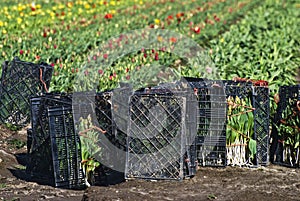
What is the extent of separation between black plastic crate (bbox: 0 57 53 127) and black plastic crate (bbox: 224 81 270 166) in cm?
230

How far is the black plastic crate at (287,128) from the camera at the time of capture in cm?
666

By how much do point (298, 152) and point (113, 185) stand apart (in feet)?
6.20

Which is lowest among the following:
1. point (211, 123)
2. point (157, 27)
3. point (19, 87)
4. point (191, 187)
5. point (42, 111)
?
point (191, 187)

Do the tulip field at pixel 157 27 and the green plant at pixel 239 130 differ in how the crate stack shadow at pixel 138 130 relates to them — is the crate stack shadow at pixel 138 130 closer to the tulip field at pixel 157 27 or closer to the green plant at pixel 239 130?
the green plant at pixel 239 130

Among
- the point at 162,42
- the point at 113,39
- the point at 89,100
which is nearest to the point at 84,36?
the point at 113,39

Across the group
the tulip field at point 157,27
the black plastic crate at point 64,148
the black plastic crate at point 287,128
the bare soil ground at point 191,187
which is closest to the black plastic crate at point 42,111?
the black plastic crate at point 64,148

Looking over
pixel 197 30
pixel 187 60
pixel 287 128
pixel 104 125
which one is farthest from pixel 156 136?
pixel 197 30

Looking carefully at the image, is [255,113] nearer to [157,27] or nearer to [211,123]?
[211,123]

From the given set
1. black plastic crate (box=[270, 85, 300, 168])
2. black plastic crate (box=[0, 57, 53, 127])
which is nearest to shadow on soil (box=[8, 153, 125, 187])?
black plastic crate (box=[270, 85, 300, 168])

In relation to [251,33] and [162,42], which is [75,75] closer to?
[162,42]

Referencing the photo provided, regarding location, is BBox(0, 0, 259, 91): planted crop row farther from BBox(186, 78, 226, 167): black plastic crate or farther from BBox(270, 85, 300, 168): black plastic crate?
BBox(270, 85, 300, 168): black plastic crate

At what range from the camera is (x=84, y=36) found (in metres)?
12.0

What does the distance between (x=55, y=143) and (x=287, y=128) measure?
2321 millimetres

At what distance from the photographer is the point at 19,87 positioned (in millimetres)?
8031
